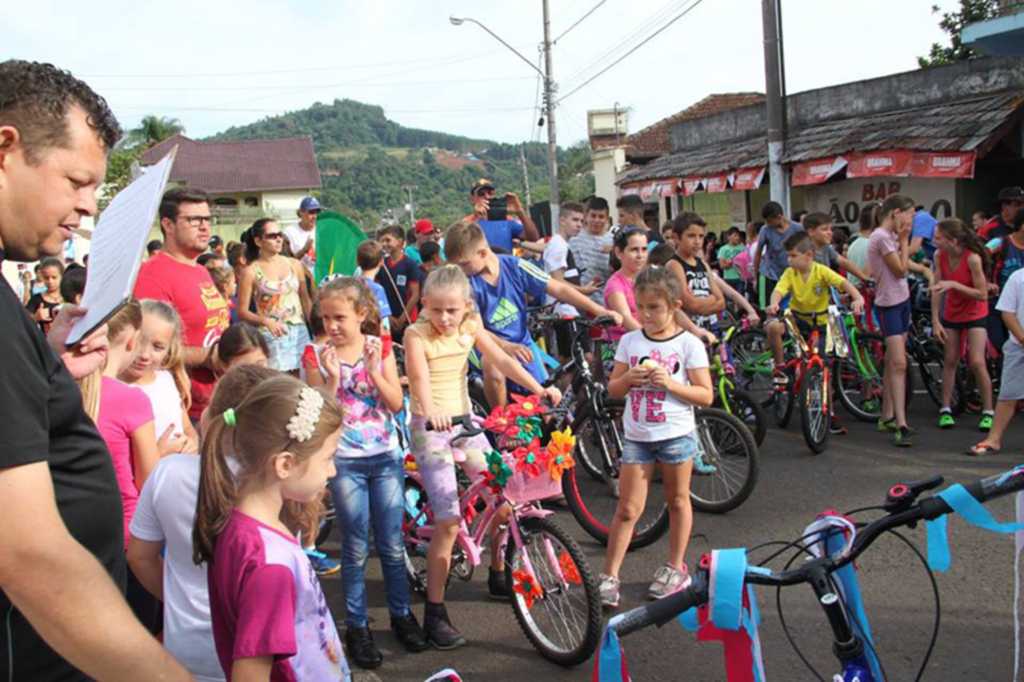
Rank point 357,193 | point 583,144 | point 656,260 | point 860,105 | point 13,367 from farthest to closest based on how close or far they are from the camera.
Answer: point 357,193 → point 583,144 → point 860,105 → point 656,260 → point 13,367

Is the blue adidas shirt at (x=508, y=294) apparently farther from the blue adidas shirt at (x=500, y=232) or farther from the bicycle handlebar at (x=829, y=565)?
the bicycle handlebar at (x=829, y=565)

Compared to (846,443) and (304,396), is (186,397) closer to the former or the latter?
(304,396)

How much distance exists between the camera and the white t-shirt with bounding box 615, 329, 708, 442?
4.49m

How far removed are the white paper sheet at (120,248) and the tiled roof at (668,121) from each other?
40854mm

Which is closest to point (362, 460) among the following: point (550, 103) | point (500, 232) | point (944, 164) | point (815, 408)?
point (815, 408)

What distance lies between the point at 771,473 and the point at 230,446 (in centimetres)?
540

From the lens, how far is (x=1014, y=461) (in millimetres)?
6543

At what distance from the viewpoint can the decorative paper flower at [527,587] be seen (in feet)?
13.5

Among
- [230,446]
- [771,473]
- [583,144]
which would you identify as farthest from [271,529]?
[583,144]

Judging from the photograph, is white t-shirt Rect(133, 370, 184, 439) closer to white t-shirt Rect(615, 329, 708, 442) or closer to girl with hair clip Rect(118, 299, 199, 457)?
girl with hair clip Rect(118, 299, 199, 457)

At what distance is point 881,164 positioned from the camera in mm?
16094

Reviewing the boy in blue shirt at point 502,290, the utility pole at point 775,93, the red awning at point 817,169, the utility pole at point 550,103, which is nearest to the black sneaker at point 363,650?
the boy in blue shirt at point 502,290

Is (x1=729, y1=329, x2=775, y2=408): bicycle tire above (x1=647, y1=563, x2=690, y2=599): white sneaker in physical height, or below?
above

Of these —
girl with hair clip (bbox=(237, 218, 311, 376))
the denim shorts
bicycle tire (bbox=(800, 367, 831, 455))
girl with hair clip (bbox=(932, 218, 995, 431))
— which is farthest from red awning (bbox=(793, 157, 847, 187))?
the denim shorts
